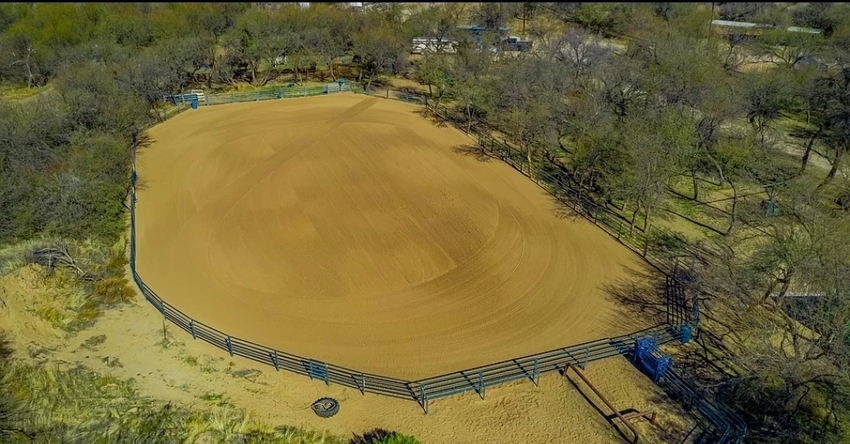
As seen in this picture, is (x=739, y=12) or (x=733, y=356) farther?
(x=739, y=12)

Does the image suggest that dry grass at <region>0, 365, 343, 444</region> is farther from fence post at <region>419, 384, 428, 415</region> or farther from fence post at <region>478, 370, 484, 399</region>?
fence post at <region>478, 370, 484, 399</region>

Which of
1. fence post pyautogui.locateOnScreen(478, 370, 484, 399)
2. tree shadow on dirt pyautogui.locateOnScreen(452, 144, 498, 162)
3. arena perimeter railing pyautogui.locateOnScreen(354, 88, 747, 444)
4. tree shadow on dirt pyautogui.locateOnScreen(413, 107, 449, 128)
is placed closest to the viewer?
arena perimeter railing pyautogui.locateOnScreen(354, 88, 747, 444)

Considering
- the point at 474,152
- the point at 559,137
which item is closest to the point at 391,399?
the point at 474,152

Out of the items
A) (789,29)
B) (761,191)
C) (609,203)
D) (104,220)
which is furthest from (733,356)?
(789,29)

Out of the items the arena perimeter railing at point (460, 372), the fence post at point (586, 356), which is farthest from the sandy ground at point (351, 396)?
the arena perimeter railing at point (460, 372)

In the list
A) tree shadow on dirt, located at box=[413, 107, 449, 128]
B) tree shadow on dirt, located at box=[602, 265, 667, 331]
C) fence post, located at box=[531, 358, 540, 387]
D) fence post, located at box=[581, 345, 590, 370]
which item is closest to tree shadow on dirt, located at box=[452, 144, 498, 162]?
tree shadow on dirt, located at box=[413, 107, 449, 128]

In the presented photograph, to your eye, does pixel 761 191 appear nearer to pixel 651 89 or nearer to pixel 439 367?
pixel 651 89

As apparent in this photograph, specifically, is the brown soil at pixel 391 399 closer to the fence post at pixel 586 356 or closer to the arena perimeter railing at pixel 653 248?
the fence post at pixel 586 356
